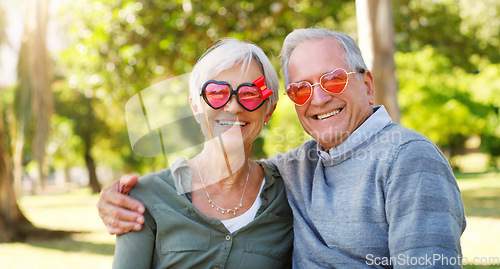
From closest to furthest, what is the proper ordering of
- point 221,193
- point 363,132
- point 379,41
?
point 363,132
point 221,193
point 379,41

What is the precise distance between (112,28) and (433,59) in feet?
65.4

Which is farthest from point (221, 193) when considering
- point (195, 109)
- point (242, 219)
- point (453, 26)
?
point (453, 26)

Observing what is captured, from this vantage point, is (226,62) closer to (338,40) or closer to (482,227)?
(338,40)

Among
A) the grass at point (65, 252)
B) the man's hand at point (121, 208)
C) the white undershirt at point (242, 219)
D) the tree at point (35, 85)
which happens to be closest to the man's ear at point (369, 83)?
the white undershirt at point (242, 219)

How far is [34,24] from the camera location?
24.2 ft

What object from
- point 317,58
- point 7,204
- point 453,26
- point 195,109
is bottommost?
point 7,204

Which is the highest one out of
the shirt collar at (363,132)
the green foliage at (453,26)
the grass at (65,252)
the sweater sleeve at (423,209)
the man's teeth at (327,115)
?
the man's teeth at (327,115)

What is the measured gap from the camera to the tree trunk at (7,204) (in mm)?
9773

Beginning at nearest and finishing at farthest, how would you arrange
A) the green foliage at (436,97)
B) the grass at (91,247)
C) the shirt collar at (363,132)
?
1. the shirt collar at (363,132)
2. the grass at (91,247)
3. the green foliage at (436,97)

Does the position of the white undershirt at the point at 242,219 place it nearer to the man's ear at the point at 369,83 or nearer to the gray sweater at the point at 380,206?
the gray sweater at the point at 380,206

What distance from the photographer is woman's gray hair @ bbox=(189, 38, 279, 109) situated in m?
2.38

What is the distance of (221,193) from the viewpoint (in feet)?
8.13

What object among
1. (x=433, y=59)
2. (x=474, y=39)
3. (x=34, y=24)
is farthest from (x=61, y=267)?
(x=433, y=59)

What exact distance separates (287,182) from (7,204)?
9.63m
